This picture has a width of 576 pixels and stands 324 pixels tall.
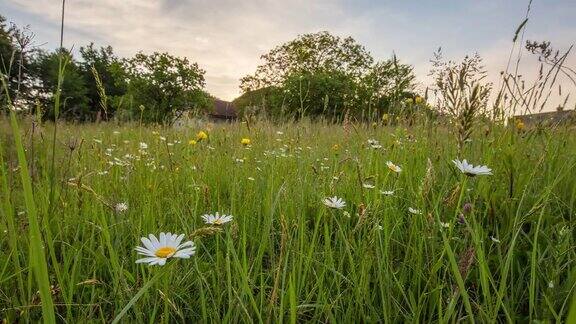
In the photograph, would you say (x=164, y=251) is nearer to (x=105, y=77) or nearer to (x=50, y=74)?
(x=50, y=74)

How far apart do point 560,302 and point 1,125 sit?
3897 millimetres

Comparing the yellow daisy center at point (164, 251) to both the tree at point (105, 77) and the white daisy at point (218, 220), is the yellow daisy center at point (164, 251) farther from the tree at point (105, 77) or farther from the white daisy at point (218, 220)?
the tree at point (105, 77)

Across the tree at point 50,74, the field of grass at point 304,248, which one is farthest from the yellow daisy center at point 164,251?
the tree at point 50,74

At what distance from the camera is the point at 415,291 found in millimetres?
1118

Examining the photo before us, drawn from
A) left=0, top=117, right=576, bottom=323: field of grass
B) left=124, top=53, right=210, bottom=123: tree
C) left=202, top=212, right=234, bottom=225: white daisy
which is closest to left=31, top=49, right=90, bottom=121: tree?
left=0, top=117, right=576, bottom=323: field of grass

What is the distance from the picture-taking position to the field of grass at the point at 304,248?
0.90 m

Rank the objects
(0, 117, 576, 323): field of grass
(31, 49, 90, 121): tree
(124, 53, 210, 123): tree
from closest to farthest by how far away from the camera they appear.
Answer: (0, 117, 576, 323): field of grass, (31, 49, 90, 121): tree, (124, 53, 210, 123): tree

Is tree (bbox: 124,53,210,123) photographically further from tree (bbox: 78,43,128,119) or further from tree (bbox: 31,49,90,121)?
tree (bbox: 31,49,90,121)

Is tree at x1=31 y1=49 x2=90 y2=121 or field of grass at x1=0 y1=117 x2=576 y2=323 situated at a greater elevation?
tree at x1=31 y1=49 x2=90 y2=121

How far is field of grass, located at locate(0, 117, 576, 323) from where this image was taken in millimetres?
897

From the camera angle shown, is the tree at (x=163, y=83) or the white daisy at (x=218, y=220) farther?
the tree at (x=163, y=83)

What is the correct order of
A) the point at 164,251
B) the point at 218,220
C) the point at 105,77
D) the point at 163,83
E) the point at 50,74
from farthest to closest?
the point at 105,77, the point at 163,83, the point at 50,74, the point at 218,220, the point at 164,251

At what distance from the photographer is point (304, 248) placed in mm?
1341

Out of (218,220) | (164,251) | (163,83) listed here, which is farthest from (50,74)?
(163,83)
